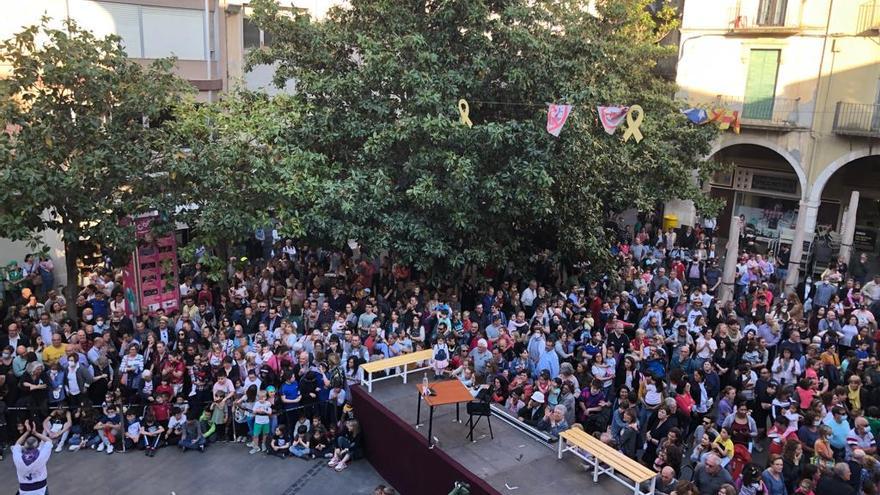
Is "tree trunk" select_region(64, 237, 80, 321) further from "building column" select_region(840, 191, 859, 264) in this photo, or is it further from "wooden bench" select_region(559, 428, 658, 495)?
"building column" select_region(840, 191, 859, 264)

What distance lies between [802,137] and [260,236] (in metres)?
17.4

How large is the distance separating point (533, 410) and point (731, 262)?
7.74 metres

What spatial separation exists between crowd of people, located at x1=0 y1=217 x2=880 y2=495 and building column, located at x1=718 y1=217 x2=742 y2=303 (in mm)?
384

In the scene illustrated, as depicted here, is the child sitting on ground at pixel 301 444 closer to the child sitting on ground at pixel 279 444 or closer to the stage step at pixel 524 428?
the child sitting on ground at pixel 279 444

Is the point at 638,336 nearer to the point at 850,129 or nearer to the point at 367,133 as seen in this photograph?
the point at 367,133

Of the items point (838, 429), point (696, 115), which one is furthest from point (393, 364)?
point (696, 115)

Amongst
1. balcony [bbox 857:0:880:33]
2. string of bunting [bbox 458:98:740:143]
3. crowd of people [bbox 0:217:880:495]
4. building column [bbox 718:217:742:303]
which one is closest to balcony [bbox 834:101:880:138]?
balcony [bbox 857:0:880:33]

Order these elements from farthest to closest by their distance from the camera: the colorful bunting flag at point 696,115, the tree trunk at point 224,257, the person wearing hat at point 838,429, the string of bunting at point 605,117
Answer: the colorful bunting flag at point 696,115 < the tree trunk at point 224,257 < the string of bunting at point 605,117 < the person wearing hat at point 838,429

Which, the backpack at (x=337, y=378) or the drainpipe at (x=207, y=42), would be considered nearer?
the backpack at (x=337, y=378)

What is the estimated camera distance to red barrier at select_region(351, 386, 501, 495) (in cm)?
981

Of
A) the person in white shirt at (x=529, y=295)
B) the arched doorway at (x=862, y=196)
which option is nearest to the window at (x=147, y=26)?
the person in white shirt at (x=529, y=295)

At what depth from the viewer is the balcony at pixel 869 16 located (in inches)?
847

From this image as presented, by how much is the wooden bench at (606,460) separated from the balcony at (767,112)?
58.9 feet

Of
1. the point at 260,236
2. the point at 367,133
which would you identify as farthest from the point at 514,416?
the point at 260,236
